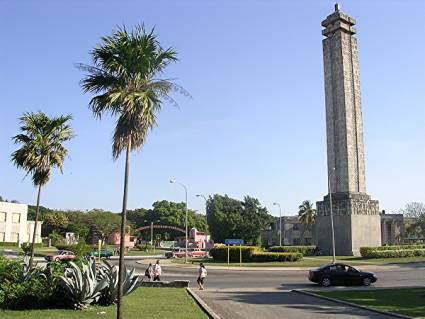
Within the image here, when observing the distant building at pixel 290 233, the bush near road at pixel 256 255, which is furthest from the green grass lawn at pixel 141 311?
the distant building at pixel 290 233

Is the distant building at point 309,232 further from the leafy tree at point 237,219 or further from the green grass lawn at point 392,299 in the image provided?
the green grass lawn at point 392,299

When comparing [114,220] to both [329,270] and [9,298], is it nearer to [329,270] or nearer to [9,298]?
[329,270]

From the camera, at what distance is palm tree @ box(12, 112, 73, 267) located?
22000 millimetres

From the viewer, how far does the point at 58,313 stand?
13.4m

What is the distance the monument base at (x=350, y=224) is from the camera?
57562 mm

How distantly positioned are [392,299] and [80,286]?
504 inches

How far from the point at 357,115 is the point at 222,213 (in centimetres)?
3242

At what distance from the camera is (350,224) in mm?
57406

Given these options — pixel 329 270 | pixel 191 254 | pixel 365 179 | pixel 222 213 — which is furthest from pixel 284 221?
pixel 329 270

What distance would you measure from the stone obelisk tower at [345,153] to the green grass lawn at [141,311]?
4323 centimetres

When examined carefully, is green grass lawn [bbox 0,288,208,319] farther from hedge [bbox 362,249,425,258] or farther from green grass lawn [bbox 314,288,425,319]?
hedge [bbox 362,249,425,258]

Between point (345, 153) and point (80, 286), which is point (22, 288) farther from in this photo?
point (345, 153)

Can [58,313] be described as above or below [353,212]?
below

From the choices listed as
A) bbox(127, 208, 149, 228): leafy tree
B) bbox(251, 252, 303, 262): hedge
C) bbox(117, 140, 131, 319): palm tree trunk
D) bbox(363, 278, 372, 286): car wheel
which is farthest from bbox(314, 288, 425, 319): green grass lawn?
bbox(127, 208, 149, 228): leafy tree
